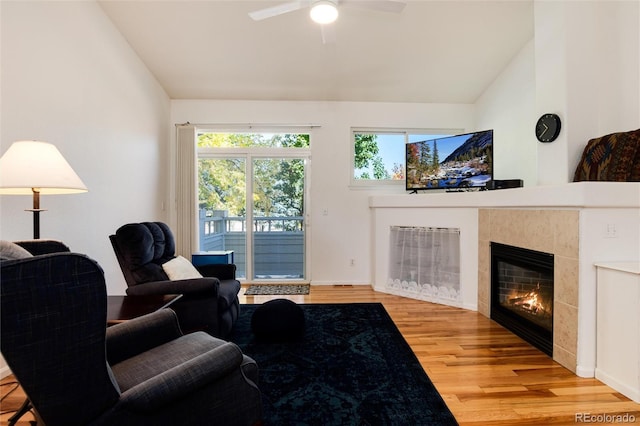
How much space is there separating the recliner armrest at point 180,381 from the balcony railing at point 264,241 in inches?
135

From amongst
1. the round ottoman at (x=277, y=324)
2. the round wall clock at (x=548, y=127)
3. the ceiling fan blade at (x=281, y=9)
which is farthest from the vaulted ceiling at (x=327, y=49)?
the round ottoman at (x=277, y=324)

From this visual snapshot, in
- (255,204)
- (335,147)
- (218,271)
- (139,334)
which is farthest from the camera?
(255,204)

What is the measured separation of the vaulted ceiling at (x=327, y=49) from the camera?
3217 millimetres

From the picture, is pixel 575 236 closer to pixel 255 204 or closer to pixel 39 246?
pixel 39 246

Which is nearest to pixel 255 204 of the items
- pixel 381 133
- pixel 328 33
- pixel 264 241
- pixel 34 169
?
pixel 264 241

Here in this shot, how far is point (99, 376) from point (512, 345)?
2.85 m

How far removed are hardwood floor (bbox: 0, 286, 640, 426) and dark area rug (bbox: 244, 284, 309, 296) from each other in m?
1.58

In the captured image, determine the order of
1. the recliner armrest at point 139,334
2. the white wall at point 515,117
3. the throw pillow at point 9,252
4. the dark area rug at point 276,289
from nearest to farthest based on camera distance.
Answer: the throw pillow at point 9,252, the recliner armrest at point 139,334, the white wall at point 515,117, the dark area rug at point 276,289

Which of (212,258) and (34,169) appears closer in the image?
(34,169)

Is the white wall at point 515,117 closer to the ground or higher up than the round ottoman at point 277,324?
higher up

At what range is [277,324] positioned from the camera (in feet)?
8.68

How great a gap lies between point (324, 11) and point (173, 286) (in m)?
2.38

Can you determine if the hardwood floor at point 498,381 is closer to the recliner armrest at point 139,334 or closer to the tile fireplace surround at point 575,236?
the tile fireplace surround at point 575,236

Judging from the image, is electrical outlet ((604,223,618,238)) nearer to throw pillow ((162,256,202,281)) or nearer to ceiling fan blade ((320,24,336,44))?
ceiling fan blade ((320,24,336,44))
